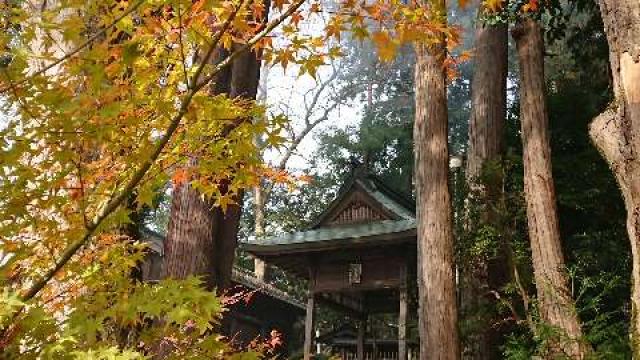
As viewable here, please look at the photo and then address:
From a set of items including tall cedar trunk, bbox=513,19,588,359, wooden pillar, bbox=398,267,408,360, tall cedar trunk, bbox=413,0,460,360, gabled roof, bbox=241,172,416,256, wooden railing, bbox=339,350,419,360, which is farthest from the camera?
wooden railing, bbox=339,350,419,360

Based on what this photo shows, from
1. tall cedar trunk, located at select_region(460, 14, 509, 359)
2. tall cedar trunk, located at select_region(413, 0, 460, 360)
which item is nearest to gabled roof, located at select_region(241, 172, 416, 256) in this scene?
tall cedar trunk, located at select_region(460, 14, 509, 359)

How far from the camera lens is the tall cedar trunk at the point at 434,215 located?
709cm

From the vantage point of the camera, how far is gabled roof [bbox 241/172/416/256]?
14.1 metres

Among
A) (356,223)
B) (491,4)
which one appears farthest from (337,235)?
(491,4)

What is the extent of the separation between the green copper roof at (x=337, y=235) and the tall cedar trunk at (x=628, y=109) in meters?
9.76

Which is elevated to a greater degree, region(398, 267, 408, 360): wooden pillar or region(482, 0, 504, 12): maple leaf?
region(482, 0, 504, 12): maple leaf

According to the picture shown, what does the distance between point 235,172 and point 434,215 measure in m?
4.86

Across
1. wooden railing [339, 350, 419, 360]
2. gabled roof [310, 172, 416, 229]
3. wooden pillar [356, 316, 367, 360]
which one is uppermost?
gabled roof [310, 172, 416, 229]

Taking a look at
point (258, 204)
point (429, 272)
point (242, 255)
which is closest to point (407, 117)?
point (258, 204)

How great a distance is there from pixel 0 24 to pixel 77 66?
66cm

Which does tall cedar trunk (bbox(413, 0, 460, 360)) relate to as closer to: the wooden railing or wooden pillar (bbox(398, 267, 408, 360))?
wooden pillar (bbox(398, 267, 408, 360))

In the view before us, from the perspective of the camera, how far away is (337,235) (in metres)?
15.3

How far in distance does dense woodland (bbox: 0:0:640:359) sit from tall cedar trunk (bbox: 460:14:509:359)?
36mm

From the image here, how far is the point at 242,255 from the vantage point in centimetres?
3000
